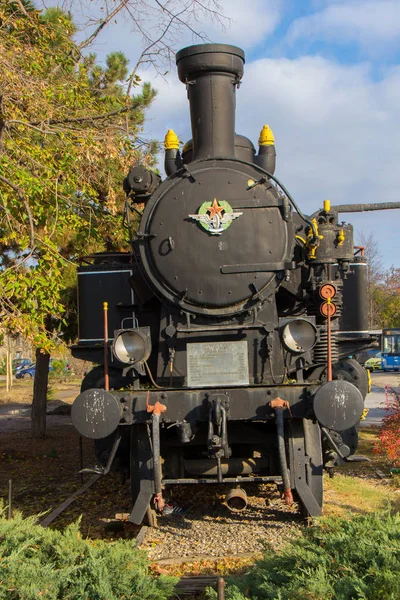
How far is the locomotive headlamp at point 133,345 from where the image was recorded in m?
5.41

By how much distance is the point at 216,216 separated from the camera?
5734 millimetres

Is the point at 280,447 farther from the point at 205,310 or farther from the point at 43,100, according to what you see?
the point at 43,100

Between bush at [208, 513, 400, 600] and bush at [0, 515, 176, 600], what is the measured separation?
455mm

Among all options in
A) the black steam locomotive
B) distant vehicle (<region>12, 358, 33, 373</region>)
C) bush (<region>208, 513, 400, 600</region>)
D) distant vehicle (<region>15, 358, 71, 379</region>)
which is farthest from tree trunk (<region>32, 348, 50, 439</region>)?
distant vehicle (<region>12, 358, 33, 373</region>)

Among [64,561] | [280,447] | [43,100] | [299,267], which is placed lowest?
[64,561]

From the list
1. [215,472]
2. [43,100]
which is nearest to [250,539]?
[215,472]

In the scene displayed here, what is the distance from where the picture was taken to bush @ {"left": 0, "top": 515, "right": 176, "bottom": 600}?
3416mm

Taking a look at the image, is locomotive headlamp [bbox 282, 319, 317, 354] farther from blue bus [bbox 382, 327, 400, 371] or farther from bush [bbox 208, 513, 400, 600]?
blue bus [bbox 382, 327, 400, 371]

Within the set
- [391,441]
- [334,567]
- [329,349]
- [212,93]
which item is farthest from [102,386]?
[391,441]

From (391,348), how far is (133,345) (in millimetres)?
30218

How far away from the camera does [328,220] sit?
6102 millimetres

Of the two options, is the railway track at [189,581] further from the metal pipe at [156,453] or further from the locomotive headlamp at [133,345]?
the locomotive headlamp at [133,345]

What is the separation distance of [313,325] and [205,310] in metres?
1.01

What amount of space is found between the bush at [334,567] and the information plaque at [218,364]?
5.86 ft
